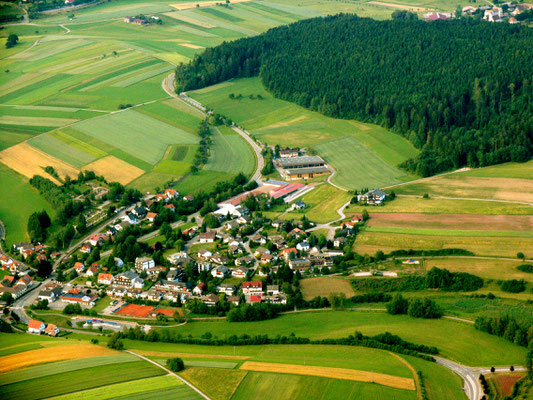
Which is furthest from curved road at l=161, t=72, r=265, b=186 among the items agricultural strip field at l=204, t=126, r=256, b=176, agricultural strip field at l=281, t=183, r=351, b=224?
agricultural strip field at l=281, t=183, r=351, b=224

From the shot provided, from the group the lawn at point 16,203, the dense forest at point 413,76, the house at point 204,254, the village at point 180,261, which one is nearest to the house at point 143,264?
the village at point 180,261

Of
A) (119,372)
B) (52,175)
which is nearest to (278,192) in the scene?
(52,175)

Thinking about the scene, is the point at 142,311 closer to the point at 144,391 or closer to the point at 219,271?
the point at 219,271

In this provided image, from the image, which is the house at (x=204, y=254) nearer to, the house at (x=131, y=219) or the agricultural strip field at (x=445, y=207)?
the house at (x=131, y=219)

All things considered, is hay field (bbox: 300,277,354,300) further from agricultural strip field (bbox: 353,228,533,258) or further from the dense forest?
the dense forest

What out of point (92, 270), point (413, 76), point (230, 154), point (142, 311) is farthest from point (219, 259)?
point (413, 76)

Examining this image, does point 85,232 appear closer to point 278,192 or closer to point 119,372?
point 278,192

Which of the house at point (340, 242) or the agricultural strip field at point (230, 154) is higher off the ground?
the agricultural strip field at point (230, 154)
